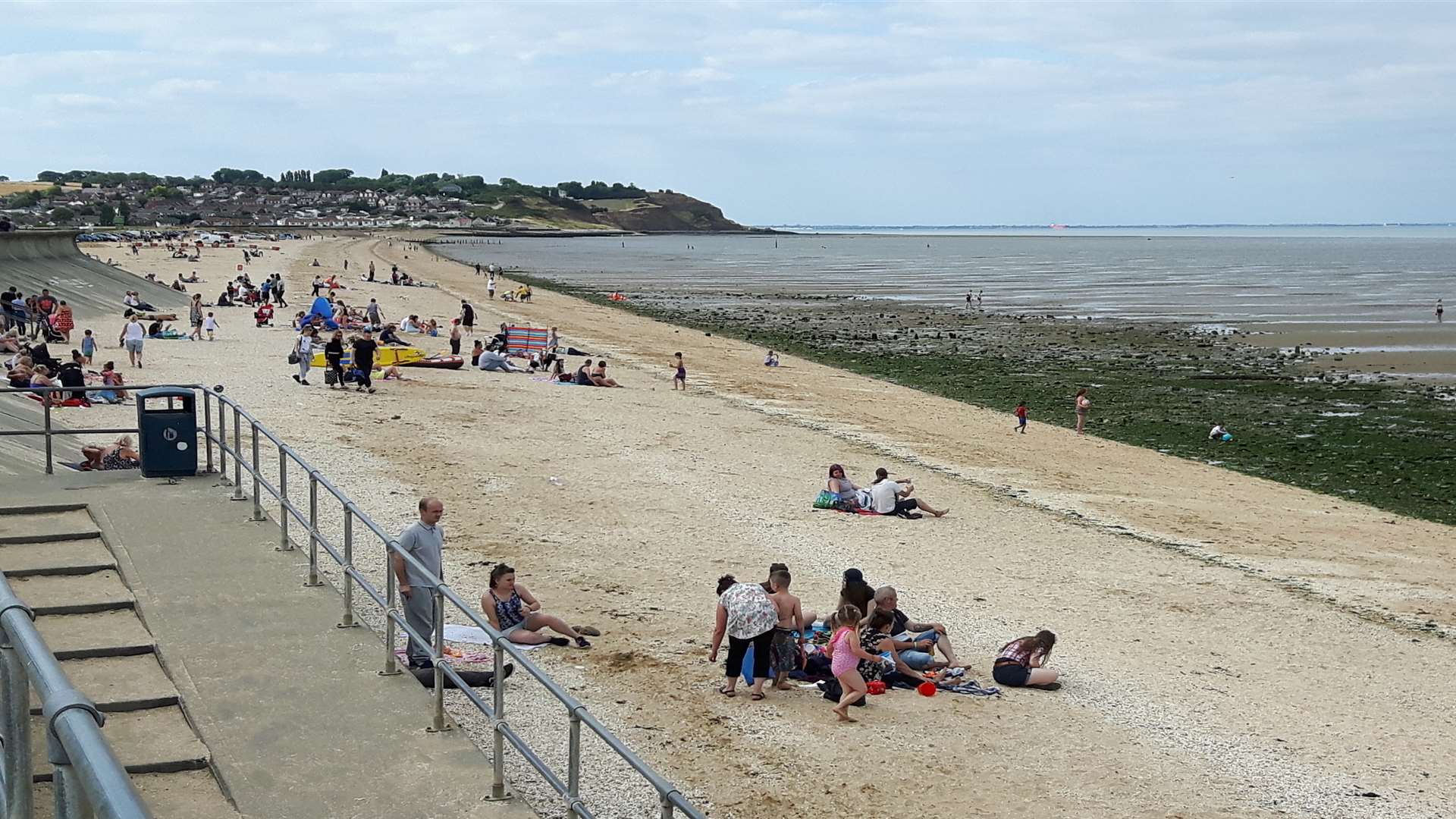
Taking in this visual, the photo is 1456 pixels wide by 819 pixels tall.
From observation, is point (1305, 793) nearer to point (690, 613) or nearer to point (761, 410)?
point (690, 613)

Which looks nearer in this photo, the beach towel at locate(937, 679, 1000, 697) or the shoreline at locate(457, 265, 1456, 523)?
the beach towel at locate(937, 679, 1000, 697)

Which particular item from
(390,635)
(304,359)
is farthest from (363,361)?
(390,635)

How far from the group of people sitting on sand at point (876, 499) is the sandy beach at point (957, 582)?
325 millimetres

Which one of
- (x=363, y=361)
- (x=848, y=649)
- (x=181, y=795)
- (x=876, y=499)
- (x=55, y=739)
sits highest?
(x=55, y=739)

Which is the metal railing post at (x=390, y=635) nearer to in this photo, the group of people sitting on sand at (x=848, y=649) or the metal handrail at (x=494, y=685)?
the metal handrail at (x=494, y=685)

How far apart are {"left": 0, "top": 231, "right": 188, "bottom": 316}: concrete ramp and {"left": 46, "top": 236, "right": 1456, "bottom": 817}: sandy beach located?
9645 millimetres

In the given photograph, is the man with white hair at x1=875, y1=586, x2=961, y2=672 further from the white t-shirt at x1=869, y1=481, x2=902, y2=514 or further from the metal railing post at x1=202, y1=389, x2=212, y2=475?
the metal railing post at x1=202, y1=389, x2=212, y2=475

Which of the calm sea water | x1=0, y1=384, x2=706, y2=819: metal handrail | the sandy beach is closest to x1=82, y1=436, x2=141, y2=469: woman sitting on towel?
the sandy beach

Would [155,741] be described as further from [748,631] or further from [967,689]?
[967,689]

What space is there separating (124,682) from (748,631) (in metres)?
4.23

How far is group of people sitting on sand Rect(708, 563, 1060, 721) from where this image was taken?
30.5 feet

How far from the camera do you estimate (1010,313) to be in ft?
188

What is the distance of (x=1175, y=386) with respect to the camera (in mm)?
32438

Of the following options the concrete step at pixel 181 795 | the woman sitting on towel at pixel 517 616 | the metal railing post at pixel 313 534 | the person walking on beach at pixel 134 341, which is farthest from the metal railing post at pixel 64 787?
the person walking on beach at pixel 134 341
